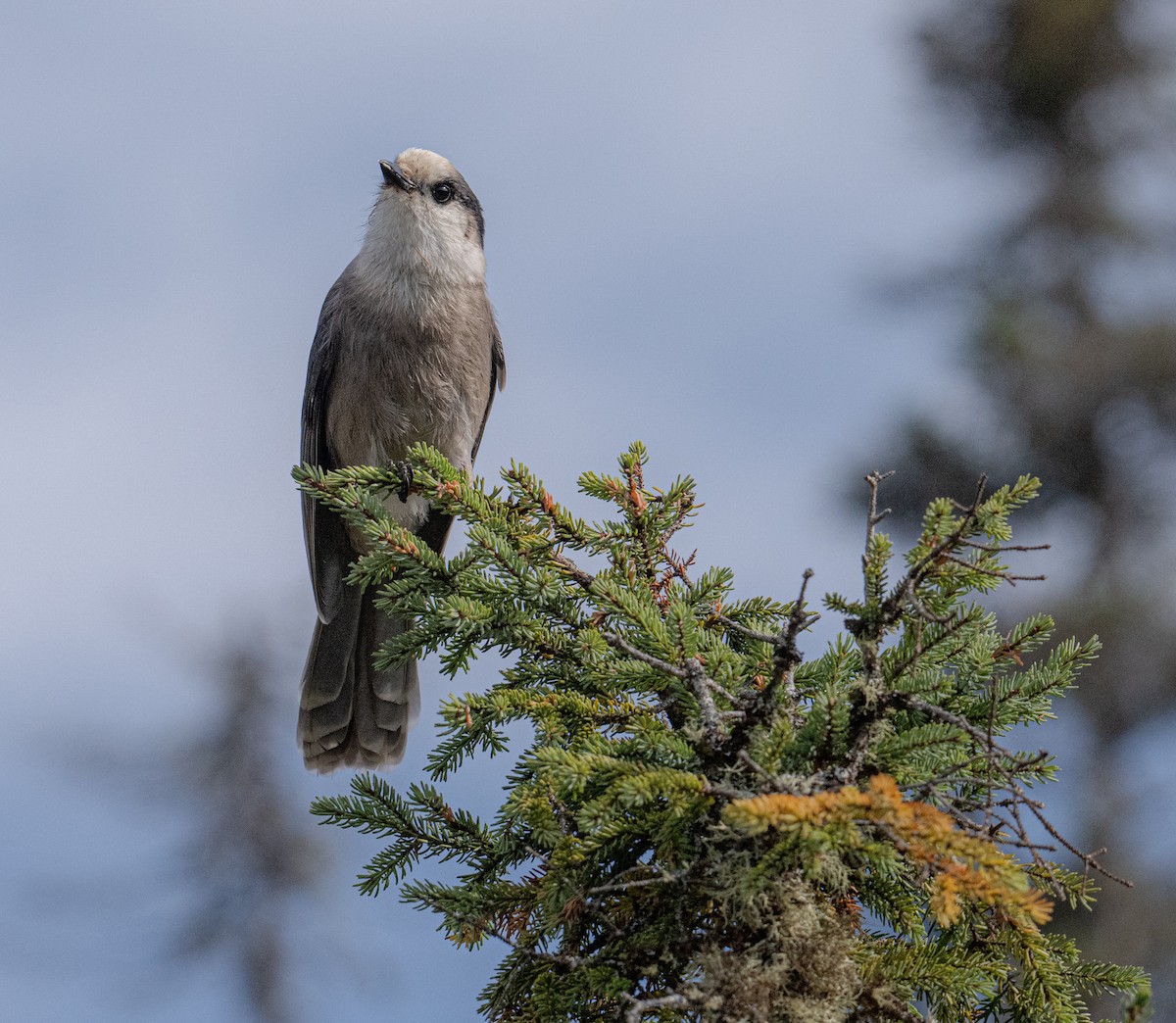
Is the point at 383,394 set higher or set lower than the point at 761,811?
higher

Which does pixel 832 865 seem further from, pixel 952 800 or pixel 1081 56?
pixel 1081 56

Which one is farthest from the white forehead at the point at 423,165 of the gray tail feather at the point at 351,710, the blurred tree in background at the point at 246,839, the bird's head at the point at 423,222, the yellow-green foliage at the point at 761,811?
the blurred tree in background at the point at 246,839

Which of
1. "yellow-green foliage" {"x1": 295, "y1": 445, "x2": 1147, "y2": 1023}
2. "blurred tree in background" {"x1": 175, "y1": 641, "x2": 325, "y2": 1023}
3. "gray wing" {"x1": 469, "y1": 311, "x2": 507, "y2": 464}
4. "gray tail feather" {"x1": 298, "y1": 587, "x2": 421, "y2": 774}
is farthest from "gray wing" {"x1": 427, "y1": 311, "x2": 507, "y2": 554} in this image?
"blurred tree in background" {"x1": 175, "y1": 641, "x2": 325, "y2": 1023}

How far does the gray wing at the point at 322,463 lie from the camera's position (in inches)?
167

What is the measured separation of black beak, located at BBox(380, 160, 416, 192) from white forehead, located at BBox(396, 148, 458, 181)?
34 mm

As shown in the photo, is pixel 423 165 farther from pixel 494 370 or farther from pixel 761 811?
pixel 761 811

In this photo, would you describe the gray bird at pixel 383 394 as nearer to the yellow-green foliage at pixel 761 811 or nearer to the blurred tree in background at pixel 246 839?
the yellow-green foliage at pixel 761 811

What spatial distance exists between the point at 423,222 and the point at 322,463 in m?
0.87

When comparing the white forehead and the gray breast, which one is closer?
the gray breast

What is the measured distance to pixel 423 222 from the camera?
4.24 m

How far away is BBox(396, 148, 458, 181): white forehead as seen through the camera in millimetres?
4297

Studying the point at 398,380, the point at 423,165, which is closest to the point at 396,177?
the point at 423,165

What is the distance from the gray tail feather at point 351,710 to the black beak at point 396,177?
142 cm

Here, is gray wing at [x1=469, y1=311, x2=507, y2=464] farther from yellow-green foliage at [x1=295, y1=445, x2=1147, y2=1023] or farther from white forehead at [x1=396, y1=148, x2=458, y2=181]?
yellow-green foliage at [x1=295, y1=445, x2=1147, y2=1023]
